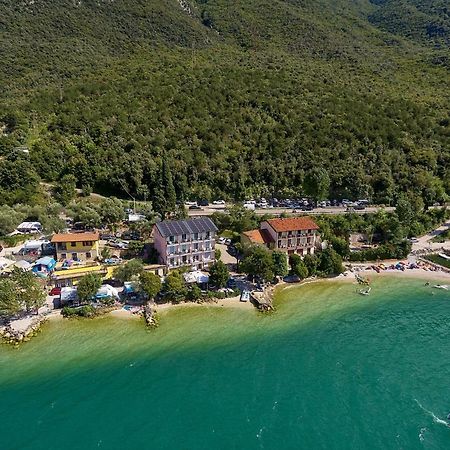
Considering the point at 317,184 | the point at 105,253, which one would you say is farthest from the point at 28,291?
the point at 317,184

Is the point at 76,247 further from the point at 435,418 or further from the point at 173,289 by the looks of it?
the point at 435,418

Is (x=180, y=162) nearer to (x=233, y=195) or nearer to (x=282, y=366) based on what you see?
(x=233, y=195)

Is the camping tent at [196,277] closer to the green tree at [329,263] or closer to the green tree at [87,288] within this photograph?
the green tree at [87,288]

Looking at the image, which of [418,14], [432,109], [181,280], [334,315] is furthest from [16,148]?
[418,14]

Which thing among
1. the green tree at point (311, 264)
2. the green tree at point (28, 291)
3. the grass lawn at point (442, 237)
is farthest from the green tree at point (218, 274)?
the grass lawn at point (442, 237)

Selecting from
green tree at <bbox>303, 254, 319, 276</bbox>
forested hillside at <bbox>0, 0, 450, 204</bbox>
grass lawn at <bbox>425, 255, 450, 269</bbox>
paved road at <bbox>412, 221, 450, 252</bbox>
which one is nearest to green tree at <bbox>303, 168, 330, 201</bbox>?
forested hillside at <bbox>0, 0, 450, 204</bbox>
